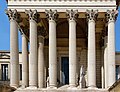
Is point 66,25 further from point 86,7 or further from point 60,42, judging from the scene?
point 86,7

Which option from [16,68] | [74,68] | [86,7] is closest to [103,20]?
[86,7]

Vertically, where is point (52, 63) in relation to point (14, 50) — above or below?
below

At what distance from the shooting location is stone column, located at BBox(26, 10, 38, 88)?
189 ft

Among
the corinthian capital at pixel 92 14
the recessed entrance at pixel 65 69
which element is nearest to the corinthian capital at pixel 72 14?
the corinthian capital at pixel 92 14

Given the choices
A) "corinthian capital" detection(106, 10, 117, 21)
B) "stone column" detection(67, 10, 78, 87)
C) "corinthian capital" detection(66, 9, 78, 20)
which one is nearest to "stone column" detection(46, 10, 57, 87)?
"corinthian capital" detection(66, 9, 78, 20)

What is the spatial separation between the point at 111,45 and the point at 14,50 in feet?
40.1

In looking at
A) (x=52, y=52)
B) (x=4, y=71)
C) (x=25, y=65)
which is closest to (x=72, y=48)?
(x=52, y=52)

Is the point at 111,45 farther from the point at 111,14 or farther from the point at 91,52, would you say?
the point at 111,14

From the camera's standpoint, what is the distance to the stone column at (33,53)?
189 feet

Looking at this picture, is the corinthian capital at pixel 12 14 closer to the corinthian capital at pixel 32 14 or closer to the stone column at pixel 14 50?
the stone column at pixel 14 50

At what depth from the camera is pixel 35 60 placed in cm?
5794

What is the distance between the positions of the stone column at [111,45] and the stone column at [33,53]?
30.1ft

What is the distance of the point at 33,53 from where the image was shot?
58062 mm

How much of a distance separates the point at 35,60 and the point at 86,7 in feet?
31.0
